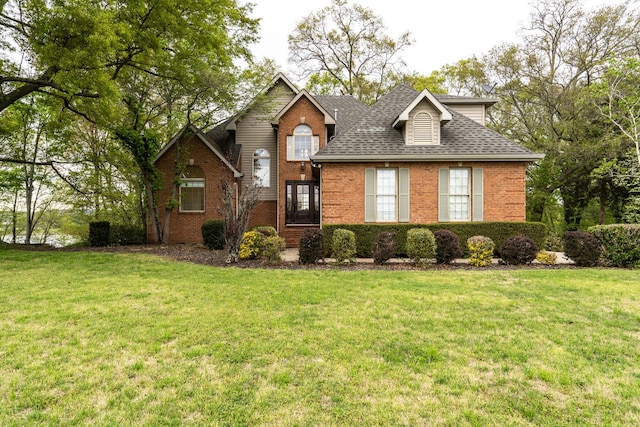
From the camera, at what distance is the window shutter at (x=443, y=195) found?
11.7 metres

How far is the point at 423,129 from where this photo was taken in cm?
1189

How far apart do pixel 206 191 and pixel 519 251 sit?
13882 mm

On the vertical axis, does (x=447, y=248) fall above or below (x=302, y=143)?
below

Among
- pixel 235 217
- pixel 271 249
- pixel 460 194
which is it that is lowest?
pixel 271 249

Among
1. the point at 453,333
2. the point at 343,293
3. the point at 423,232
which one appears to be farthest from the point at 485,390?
the point at 423,232

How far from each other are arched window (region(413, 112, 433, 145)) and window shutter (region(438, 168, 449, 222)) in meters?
1.26

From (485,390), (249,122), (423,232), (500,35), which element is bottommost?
(485,390)

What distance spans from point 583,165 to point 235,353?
23.0m

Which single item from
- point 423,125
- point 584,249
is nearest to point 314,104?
point 423,125

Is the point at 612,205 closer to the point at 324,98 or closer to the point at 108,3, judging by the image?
the point at 324,98

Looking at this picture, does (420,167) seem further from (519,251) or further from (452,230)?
(519,251)

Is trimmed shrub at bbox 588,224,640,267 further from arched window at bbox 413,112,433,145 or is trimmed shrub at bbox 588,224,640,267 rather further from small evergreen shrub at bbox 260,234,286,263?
small evergreen shrub at bbox 260,234,286,263

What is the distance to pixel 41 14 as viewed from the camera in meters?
8.75

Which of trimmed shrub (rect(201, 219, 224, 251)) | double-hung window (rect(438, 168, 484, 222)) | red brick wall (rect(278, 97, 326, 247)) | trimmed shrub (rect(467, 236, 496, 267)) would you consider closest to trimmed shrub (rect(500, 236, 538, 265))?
trimmed shrub (rect(467, 236, 496, 267))
